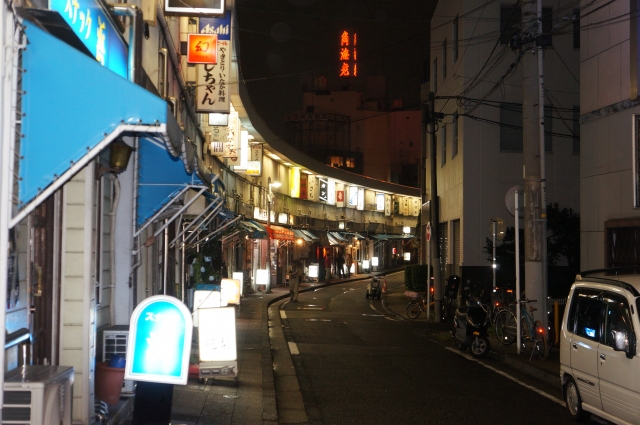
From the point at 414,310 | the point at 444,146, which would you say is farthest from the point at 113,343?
the point at 444,146

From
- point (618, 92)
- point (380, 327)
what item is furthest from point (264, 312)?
point (618, 92)

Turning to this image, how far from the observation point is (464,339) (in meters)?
16.2

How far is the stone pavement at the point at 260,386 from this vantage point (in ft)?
31.1

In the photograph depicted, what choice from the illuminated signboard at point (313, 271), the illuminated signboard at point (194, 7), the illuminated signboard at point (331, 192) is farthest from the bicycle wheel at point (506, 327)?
the illuminated signboard at point (331, 192)

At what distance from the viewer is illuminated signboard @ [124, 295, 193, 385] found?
282 inches

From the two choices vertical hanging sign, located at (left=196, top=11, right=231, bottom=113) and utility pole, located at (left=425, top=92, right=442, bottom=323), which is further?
utility pole, located at (left=425, top=92, right=442, bottom=323)

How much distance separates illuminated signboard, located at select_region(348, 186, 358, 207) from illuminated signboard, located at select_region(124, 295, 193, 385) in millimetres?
50331

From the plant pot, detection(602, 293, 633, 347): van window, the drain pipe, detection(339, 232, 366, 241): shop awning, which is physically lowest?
the plant pot

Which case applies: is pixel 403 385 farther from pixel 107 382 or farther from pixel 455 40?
pixel 455 40

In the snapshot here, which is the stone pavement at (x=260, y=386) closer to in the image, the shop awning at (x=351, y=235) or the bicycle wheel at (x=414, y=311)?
the bicycle wheel at (x=414, y=311)

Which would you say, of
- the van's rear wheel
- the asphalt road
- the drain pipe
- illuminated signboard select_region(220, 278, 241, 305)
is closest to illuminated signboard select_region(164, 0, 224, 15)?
the drain pipe

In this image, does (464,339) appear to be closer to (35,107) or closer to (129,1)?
(129,1)

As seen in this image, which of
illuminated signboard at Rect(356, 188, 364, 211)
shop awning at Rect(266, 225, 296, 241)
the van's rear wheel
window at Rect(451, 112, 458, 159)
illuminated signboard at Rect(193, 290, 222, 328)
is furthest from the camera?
illuminated signboard at Rect(356, 188, 364, 211)

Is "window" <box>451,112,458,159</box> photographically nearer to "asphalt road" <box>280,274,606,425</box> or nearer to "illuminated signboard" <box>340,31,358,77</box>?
"asphalt road" <box>280,274,606,425</box>
